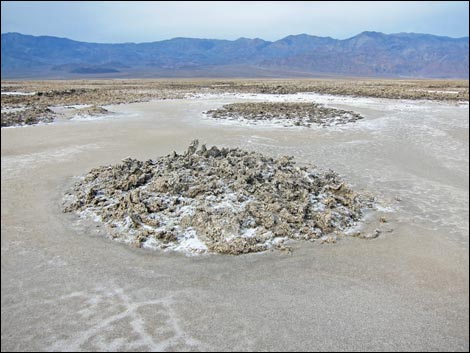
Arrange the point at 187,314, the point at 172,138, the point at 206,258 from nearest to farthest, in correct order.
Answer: the point at 187,314, the point at 206,258, the point at 172,138

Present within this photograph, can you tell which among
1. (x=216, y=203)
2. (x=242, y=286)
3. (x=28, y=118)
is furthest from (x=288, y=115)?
(x=242, y=286)

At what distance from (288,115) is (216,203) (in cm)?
1582

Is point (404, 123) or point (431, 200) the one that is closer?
point (431, 200)

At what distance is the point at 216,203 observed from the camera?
7.26 metres

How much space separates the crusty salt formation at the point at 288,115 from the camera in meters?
20.0

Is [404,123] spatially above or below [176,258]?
above

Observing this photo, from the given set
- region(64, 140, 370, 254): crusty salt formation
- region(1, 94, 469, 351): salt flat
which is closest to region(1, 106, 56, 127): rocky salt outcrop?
region(1, 94, 469, 351): salt flat

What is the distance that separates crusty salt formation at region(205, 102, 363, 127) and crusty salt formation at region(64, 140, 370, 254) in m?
11.1

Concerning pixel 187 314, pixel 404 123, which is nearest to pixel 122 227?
pixel 187 314

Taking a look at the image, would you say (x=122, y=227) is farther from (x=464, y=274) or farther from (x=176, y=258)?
(x=464, y=274)

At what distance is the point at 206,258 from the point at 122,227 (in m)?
1.93

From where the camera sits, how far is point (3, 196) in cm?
841

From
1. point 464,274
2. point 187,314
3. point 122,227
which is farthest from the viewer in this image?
point 122,227

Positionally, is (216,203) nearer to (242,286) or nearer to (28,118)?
(242,286)
